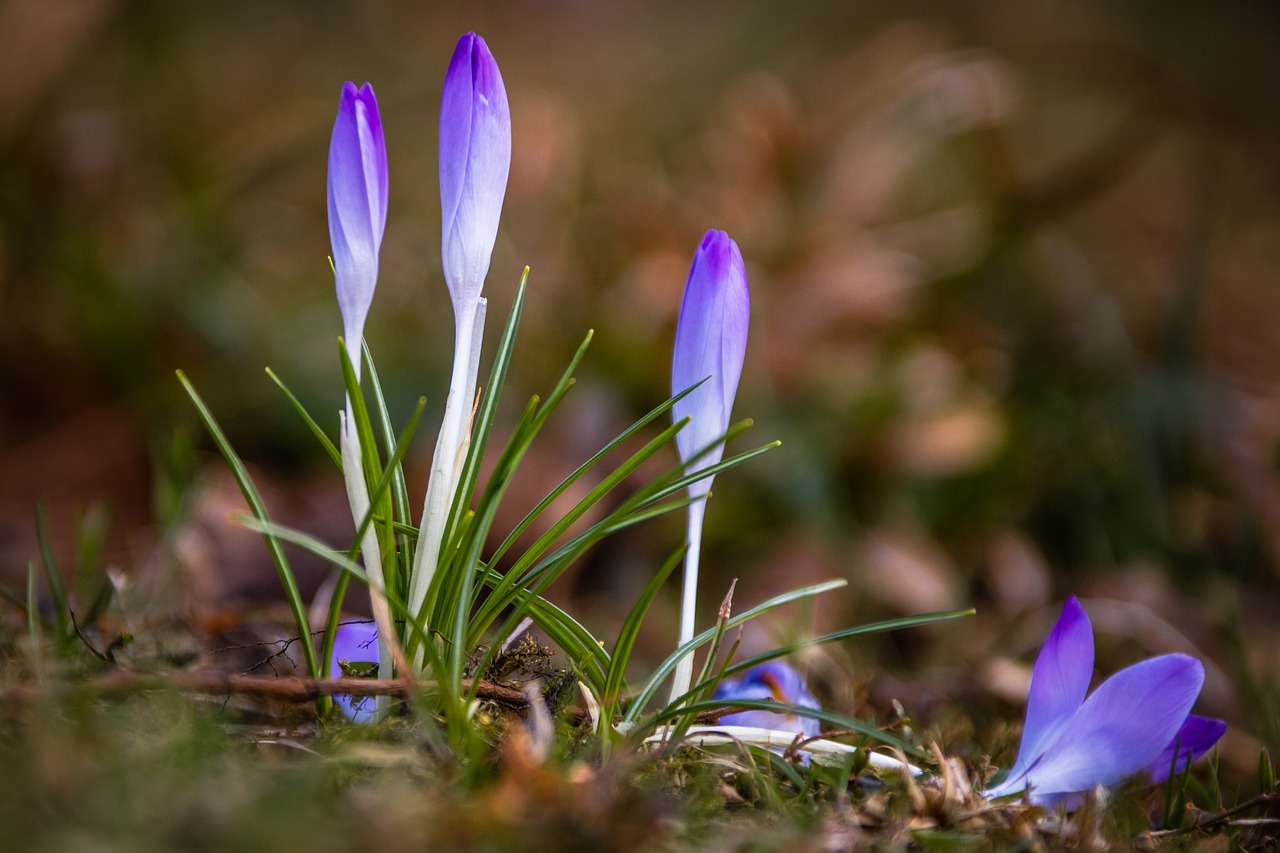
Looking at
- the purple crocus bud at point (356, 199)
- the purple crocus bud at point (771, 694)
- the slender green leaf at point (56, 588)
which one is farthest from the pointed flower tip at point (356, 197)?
the purple crocus bud at point (771, 694)

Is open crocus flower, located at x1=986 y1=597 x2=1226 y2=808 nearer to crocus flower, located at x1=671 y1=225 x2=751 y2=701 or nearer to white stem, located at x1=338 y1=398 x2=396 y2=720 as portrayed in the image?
crocus flower, located at x1=671 y1=225 x2=751 y2=701

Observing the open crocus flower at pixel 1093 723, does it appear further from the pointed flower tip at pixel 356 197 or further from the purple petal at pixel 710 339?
the pointed flower tip at pixel 356 197

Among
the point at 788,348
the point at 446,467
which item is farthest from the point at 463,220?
the point at 788,348

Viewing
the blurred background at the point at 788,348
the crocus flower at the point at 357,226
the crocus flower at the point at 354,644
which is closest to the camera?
the crocus flower at the point at 357,226

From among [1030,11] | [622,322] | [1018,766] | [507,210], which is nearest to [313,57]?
[507,210]

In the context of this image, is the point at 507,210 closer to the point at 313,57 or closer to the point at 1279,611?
the point at 1279,611

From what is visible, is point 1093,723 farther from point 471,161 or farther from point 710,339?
point 471,161
